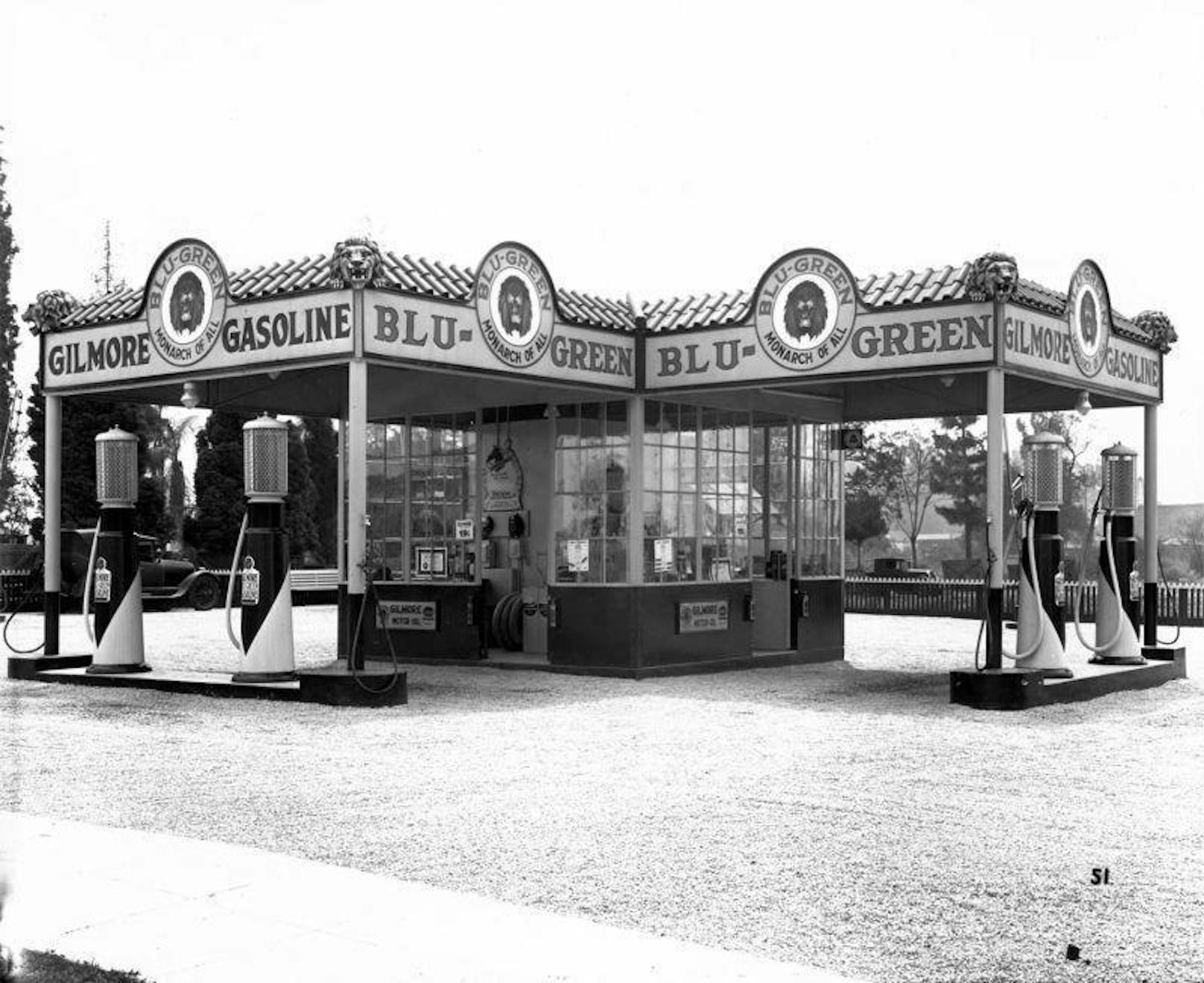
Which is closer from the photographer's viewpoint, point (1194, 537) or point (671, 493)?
point (671, 493)

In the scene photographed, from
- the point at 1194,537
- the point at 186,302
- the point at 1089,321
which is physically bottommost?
the point at 1194,537

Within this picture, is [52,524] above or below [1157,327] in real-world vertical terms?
below

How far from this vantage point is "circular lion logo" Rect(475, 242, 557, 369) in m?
14.6

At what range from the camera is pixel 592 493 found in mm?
16500

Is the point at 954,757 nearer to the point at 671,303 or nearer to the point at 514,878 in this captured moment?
the point at 514,878

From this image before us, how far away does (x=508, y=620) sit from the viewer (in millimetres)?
17578

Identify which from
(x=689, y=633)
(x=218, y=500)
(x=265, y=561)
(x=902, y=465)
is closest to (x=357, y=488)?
(x=265, y=561)

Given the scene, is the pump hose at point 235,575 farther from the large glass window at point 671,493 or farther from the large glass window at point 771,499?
the large glass window at point 771,499

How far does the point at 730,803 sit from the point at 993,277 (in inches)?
266

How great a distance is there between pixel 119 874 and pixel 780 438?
1220 cm

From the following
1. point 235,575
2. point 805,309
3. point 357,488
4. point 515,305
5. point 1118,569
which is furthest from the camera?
point 1118,569

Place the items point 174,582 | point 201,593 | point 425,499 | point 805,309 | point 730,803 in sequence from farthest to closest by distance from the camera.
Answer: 1. point 201,593
2. point 174,582
3. point 425,499
4. point 805,309
5. point 730,803

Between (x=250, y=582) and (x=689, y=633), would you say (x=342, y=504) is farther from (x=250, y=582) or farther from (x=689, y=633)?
(x=689, y=633)

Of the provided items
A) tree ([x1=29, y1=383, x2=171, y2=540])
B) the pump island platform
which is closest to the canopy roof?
the pump island platform
